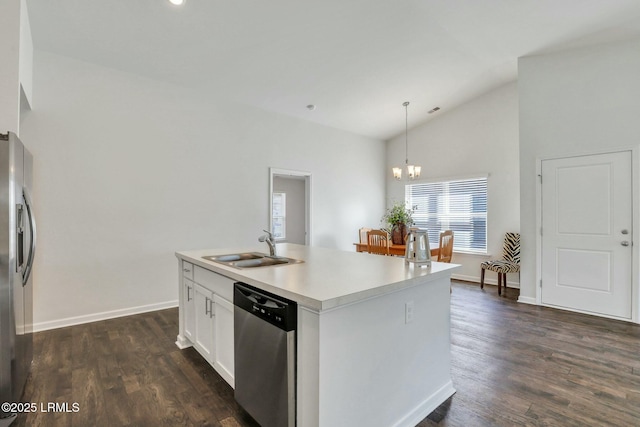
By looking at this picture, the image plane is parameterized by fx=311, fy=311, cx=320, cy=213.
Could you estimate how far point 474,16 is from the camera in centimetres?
344

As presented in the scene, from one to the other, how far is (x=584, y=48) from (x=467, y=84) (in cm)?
154

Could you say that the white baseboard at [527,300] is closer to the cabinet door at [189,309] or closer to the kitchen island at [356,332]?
the kitchen island at [356,332]

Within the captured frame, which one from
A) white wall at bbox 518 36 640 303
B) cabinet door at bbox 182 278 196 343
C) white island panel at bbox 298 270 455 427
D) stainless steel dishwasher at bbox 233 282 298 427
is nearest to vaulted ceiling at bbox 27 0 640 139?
white wall at bbox 518 36 640 303

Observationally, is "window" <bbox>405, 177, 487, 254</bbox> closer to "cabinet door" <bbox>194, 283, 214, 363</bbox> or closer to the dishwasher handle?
"cabinet door" <bbox>194, 283, 214, 363</bbox>

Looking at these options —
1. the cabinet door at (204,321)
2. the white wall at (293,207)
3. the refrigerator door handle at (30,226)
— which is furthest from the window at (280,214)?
the refrigerator door handle at (30,226)

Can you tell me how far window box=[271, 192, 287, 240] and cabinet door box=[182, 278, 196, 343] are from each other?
436cm

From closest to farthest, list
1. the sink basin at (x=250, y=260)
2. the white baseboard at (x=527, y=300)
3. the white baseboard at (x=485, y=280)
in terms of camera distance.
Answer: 1. the sink basin at (x=250, y=260)
2. the white baseboard at (x=527, y=300)
3. the white baseboard at (x=485, y=280)

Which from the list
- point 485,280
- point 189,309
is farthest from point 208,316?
point 485,280

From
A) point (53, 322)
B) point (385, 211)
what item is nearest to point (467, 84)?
point (385, 211)

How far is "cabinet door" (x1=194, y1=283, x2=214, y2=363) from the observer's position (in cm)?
235

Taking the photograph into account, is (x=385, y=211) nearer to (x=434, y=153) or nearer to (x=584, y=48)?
(x=434, y=153)

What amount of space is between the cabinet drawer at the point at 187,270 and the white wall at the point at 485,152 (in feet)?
15.3

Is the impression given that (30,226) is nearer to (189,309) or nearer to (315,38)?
(189,309)

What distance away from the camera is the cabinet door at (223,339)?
2080mm
